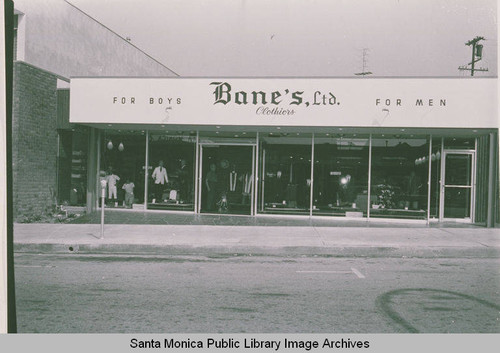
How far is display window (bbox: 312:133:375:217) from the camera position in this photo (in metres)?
17.1

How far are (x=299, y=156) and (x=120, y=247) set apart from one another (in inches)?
330

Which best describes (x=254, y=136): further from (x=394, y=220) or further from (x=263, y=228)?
(x=394, y=220)

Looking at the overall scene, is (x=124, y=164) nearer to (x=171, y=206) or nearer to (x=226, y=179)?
(x=171, y=206)

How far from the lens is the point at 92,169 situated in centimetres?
1797

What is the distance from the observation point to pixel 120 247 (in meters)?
10.7

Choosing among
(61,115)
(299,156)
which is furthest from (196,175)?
(61,115)

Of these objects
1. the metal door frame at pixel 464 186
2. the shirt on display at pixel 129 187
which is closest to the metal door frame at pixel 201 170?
the shirt on display at pixel 129 187

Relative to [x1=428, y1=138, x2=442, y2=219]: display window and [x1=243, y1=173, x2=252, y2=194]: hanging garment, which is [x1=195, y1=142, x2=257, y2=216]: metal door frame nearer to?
[x1=243, y1=173, x2=252, y2=194]: hanging garment

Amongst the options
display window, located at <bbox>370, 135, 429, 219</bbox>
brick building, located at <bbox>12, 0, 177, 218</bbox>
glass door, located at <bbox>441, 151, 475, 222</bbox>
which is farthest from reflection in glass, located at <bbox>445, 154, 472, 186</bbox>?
brick building, located at <bbox>12, 0, 177, 218</bbox>

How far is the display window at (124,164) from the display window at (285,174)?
4.54m

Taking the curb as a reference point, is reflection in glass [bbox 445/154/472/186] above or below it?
above

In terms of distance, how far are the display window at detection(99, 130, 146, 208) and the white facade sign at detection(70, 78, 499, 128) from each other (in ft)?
5.95

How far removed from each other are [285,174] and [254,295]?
11051mm

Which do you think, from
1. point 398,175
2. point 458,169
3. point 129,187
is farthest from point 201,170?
point 458,169
